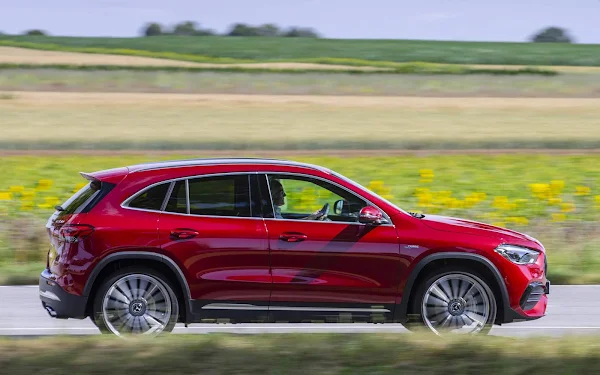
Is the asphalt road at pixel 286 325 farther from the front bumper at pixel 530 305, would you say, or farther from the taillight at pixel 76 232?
the taillight at pixel 76 232

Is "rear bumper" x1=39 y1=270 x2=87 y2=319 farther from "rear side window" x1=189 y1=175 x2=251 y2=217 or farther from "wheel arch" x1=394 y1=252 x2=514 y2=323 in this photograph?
"wheel arch" x1=394 y1=252 x2=514 y2=323

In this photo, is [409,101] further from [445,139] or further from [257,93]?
[445,139]

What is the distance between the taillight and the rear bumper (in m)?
0.39

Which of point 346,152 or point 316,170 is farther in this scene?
point 346,152

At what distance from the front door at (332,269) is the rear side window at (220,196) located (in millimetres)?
248

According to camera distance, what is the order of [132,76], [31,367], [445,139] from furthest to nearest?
1. [132,76]
2. [445,139]
3. [31,367]

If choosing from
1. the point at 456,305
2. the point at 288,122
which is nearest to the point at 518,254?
the point at 456,305

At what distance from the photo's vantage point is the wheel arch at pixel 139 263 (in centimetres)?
822

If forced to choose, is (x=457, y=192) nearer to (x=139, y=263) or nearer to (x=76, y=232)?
(x=139, y=263)

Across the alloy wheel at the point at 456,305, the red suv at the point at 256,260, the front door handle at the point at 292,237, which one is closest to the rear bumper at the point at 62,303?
the red suv at the point at 256,260

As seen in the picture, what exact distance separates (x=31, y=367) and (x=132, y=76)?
38685 millimetres

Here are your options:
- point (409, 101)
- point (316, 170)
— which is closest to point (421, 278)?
point (316, 170)

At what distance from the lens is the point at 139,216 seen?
8.34 metres

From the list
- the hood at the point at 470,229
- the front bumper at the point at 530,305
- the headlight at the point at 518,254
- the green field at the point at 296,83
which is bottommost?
the front bumper at the point at 530,305
